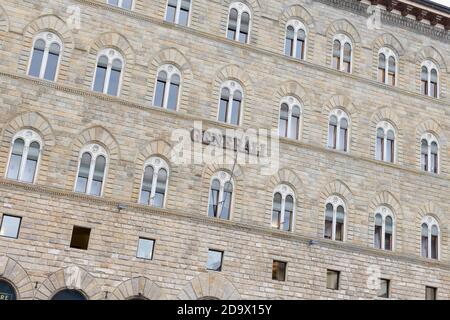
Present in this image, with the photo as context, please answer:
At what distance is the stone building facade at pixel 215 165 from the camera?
693 inches

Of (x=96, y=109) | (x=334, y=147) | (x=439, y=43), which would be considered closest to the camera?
(x=96, y=109)

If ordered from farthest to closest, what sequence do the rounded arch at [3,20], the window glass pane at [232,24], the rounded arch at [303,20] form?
the rounded arch at [303,20], the window glass pane at [232,24], the rounded arch at [3,20]

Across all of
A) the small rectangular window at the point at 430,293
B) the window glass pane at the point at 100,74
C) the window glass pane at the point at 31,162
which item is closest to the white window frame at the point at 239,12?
the window glass pane at the point at 100,74

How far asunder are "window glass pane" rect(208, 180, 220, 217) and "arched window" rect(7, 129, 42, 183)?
5571mm

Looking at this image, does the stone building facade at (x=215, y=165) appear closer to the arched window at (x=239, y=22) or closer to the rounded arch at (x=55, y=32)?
the rounded arch at (x=55, y=32)

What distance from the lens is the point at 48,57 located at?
18.9 meters

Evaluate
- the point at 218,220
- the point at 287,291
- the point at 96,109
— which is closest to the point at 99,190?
the point at 96,109

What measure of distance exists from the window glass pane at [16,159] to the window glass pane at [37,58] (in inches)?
89.7

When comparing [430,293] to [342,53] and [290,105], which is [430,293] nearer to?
[290,105]

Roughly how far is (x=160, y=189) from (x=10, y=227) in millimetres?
4655

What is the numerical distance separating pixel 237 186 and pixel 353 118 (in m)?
5.57

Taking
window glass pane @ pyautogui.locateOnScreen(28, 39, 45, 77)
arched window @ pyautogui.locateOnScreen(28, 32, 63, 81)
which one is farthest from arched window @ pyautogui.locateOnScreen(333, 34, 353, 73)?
window glass pane @ pyautogui.locateOnScreen(28, 39, 45, 77)

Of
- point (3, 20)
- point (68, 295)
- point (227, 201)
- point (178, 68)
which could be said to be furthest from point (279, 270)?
point (3, 20)
